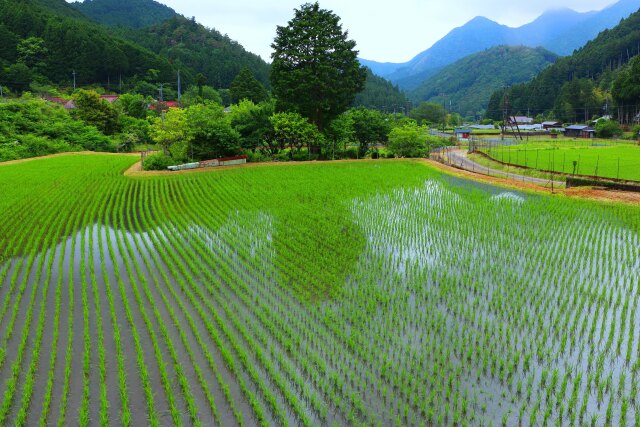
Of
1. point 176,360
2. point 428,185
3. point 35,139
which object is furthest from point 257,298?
point 35,139

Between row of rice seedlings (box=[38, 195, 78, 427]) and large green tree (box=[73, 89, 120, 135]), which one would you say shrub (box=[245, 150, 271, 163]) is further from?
large green tree (box=[73, 89, 120, 135])

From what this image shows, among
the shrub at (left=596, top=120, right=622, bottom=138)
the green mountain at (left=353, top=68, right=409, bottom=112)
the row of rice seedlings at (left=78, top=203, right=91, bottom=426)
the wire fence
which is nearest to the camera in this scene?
the row of rice seedlings at (left=78, top=203, right=91, bottom=426)

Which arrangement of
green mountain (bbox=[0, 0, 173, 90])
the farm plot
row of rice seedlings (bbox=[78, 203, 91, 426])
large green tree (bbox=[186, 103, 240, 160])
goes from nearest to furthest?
row of rice seedlings (bbox=[78, 203, 91, 426]) < the farm plot < large green tree (bbox=[186, 103, 240, 160]) < green mountain (bbox=[0, 0, 173, 90])

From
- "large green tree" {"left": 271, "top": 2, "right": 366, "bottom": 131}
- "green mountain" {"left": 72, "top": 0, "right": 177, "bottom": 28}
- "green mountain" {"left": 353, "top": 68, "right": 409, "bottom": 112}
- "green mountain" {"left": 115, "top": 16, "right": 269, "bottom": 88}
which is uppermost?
"green mountain" {"left": 72, "top": 0, "right": 177, "bottom": 28}

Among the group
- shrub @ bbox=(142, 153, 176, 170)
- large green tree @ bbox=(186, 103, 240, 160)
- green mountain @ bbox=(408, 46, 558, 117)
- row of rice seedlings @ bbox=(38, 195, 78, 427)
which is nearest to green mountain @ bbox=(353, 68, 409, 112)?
green mountain @ bbox=(408, 46, 558, 117)

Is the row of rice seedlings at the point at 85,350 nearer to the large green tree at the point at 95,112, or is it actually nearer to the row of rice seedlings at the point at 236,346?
the row of rice seedlings at the point at 236,346

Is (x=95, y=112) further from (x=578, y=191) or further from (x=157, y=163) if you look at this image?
(x=578, y=191)

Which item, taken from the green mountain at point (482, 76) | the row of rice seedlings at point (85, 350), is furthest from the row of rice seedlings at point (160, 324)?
the green mountain at point (482, 76)
